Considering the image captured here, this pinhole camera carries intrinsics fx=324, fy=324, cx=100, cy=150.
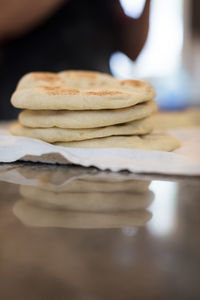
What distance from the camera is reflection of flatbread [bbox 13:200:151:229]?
36cm

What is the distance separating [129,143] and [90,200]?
0.26 m

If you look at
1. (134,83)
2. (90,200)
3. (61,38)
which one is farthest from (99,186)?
(61,38)

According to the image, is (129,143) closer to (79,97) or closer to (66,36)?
Answer: (79,97)

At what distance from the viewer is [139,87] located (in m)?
0.73

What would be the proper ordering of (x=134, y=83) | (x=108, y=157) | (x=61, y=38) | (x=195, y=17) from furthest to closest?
(x=195, y=17) → (x=61, y=38) → (x=134, y=83) → (x=108, y=157)

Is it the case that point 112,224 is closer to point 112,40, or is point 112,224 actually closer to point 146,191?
point 146,191

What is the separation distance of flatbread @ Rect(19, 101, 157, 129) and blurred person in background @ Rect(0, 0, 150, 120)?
0.92 metres

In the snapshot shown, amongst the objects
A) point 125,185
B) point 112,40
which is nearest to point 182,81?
point 112,40

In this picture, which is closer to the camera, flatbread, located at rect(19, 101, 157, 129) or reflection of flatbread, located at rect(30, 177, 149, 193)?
reflection of flatbread, located at rect(30, 177, 149, 193)

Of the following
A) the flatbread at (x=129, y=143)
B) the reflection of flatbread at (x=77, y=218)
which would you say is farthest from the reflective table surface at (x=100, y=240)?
the flatbread at (x=129, y=143)

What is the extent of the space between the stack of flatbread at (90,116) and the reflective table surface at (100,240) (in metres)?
0.17

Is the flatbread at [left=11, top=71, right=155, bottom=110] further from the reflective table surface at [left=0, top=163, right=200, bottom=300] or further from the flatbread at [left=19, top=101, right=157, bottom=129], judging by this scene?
the reflective table surface at [left=0, top=163, right=200, bottom=300]

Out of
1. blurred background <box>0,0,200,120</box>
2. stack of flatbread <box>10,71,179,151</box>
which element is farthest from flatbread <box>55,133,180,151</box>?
blurred background <box>0,0,200,120</box>

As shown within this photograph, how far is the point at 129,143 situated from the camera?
0.68 metres
